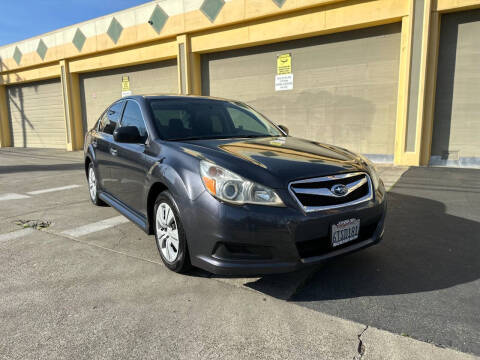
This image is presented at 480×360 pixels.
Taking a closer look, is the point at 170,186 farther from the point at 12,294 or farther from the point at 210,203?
the point at 12,294

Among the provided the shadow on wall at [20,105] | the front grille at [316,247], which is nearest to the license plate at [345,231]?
the front grille at [316,247]

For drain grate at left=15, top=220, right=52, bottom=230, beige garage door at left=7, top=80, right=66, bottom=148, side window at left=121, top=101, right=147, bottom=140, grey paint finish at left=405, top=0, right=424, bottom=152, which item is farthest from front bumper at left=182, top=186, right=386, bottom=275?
beige garage door at left=7, top=80, right=66, bottom=148

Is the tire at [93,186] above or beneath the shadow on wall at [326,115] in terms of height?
beneath

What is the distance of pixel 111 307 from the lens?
248 cm

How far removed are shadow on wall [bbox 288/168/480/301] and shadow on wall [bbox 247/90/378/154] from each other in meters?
4.63

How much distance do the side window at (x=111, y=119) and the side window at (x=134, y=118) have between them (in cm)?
31

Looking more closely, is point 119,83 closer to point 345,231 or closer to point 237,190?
point 237,190

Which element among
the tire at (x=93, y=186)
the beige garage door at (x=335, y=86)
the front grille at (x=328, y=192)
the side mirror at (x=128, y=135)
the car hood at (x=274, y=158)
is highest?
the beige garage door at (x=335, y=86)

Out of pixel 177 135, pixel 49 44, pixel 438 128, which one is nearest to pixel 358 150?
pixel 438 128

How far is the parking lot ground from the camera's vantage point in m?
2.04

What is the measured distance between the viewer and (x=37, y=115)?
18.8 m

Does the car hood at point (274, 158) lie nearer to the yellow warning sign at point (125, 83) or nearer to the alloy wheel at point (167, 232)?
the alloy wheel at point (167, 232)

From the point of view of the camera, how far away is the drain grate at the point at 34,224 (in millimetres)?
4445

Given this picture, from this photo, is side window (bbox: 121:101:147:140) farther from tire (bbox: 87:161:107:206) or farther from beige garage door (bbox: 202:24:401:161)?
beige garage door (bbox: 202:24:401:161)
